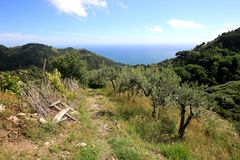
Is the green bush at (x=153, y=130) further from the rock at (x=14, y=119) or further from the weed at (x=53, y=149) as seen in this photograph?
the rock at (x=14, y=119)

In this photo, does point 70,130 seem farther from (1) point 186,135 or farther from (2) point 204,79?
(2) point 204,79

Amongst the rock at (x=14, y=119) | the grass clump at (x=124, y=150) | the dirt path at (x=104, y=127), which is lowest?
the dirt path at (x=104, y=127)

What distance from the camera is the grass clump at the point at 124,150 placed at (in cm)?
632

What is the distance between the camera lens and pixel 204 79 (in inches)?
1820

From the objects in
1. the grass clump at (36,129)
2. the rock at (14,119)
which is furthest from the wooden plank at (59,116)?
the rock at (14,119)

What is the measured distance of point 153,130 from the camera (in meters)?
8.70

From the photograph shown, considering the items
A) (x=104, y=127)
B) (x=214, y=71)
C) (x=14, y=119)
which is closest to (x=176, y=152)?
(x=104, y=127)

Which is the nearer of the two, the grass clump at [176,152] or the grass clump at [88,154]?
the grass clump at [88,154]


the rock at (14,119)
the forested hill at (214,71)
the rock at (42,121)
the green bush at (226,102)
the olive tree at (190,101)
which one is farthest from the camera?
the forested hill at (214,71)

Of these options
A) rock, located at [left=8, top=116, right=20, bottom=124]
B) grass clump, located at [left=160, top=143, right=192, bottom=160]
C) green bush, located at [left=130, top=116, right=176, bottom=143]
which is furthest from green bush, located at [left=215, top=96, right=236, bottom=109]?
rock, located at [left=8, top=116, right=20, bottom=124]

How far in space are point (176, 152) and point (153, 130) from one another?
5.78ft

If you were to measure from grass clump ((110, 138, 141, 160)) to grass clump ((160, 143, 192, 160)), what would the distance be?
0.97 metres

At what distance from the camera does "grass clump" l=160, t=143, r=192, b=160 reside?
681 cm

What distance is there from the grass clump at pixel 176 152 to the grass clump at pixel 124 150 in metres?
0.97
